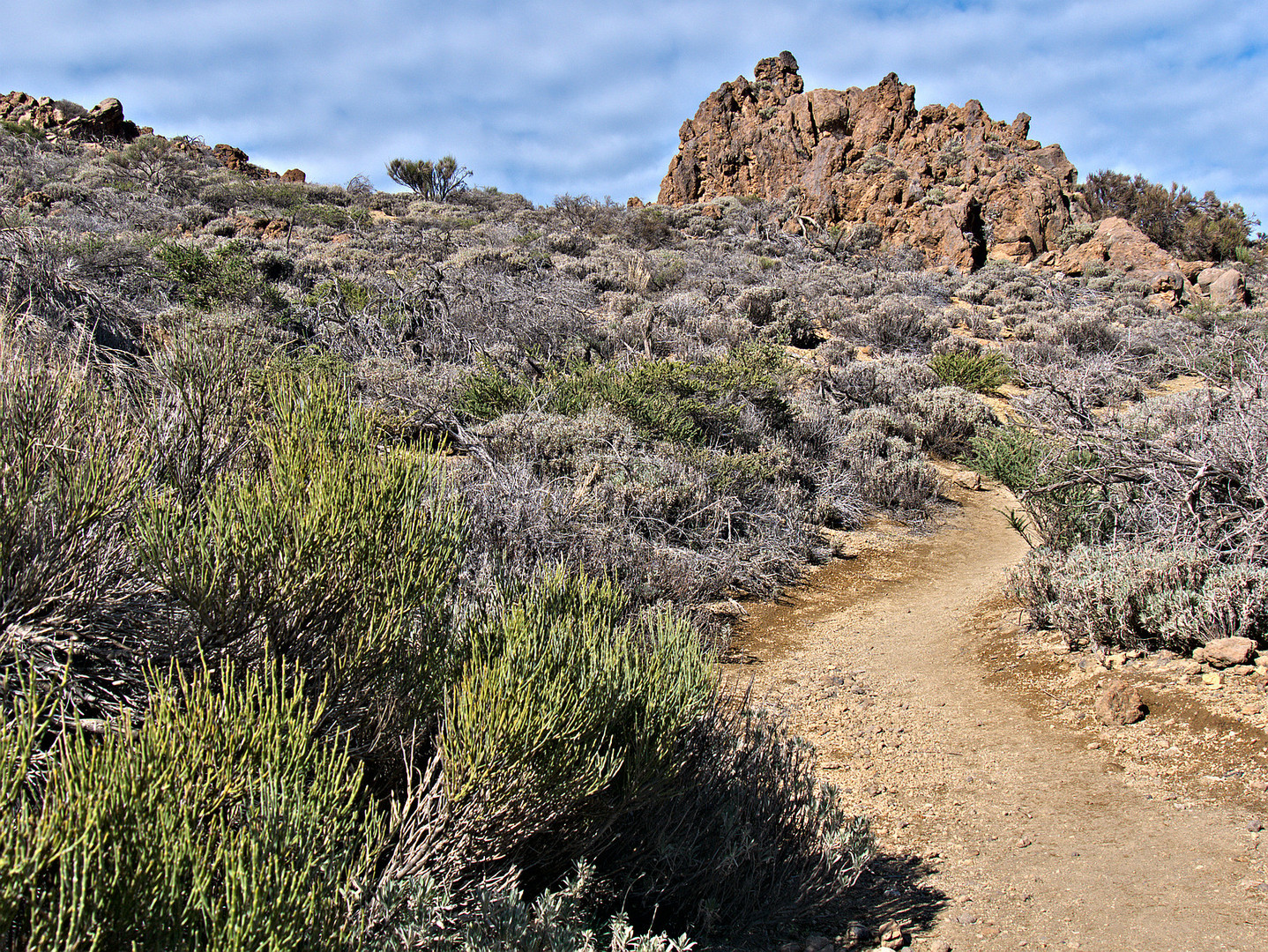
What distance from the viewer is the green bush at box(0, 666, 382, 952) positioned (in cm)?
102

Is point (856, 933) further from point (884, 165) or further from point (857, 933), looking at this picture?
point (884, 165)

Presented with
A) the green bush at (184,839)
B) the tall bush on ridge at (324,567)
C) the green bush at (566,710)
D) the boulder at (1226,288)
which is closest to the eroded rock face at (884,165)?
the boulder at (1226,288)

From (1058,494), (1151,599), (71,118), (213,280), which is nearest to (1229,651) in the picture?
(1151,599)

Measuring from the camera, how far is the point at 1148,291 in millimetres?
19250

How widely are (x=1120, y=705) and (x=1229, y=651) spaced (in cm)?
63

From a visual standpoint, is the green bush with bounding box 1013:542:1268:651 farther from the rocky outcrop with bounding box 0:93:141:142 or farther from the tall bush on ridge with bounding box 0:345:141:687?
the rocky outcrop with bounding box 0:93:141:142

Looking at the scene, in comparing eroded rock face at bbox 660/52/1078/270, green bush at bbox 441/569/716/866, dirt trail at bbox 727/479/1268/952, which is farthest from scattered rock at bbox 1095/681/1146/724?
eroded rock face at bbox 660/52/1078/270

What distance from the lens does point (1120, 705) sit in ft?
12.1

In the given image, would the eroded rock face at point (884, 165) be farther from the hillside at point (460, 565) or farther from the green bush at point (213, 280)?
the green bush at point (213, 280)

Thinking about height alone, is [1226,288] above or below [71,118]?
below

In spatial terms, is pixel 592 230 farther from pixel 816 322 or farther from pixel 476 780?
pixel 476 780

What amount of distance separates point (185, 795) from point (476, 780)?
61 centimetres

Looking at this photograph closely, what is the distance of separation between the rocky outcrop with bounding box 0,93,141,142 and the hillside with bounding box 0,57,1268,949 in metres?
17.3

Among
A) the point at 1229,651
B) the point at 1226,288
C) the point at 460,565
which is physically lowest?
the point at 1229,651
